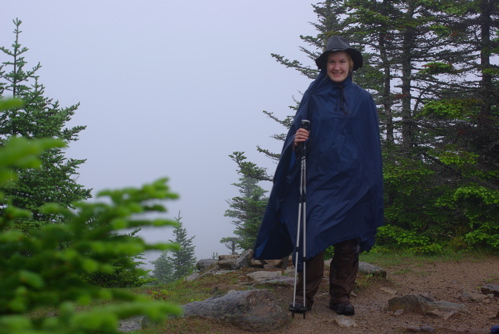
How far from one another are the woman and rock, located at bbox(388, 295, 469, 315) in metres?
0.60

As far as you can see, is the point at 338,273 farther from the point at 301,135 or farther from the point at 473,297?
the point at 473,297

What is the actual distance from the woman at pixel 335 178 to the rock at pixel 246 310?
274 mm

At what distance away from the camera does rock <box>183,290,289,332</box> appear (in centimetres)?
486

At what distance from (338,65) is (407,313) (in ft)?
9.86

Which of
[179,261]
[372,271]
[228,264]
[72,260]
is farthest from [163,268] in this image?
[72,260]

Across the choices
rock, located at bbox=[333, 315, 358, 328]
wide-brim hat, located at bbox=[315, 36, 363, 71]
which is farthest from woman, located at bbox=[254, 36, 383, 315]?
rock, located at bbox=[333, 315, 358, 328]

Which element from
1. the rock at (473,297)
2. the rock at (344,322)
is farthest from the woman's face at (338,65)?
the rock at (473,297)

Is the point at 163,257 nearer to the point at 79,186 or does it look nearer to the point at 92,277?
the point at 79,186

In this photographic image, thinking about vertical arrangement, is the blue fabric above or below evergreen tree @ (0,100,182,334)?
above

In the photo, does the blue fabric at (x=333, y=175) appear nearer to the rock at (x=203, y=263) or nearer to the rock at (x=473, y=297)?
the rock at (x=473, y=297)

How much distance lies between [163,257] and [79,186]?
106ft

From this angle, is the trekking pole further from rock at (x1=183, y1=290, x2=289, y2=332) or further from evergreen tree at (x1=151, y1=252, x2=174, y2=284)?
evergreen tree at (x1=151, y1=252, x2=174, y2=284)

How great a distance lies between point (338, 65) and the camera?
5.47m

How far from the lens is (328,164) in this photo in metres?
5.24
